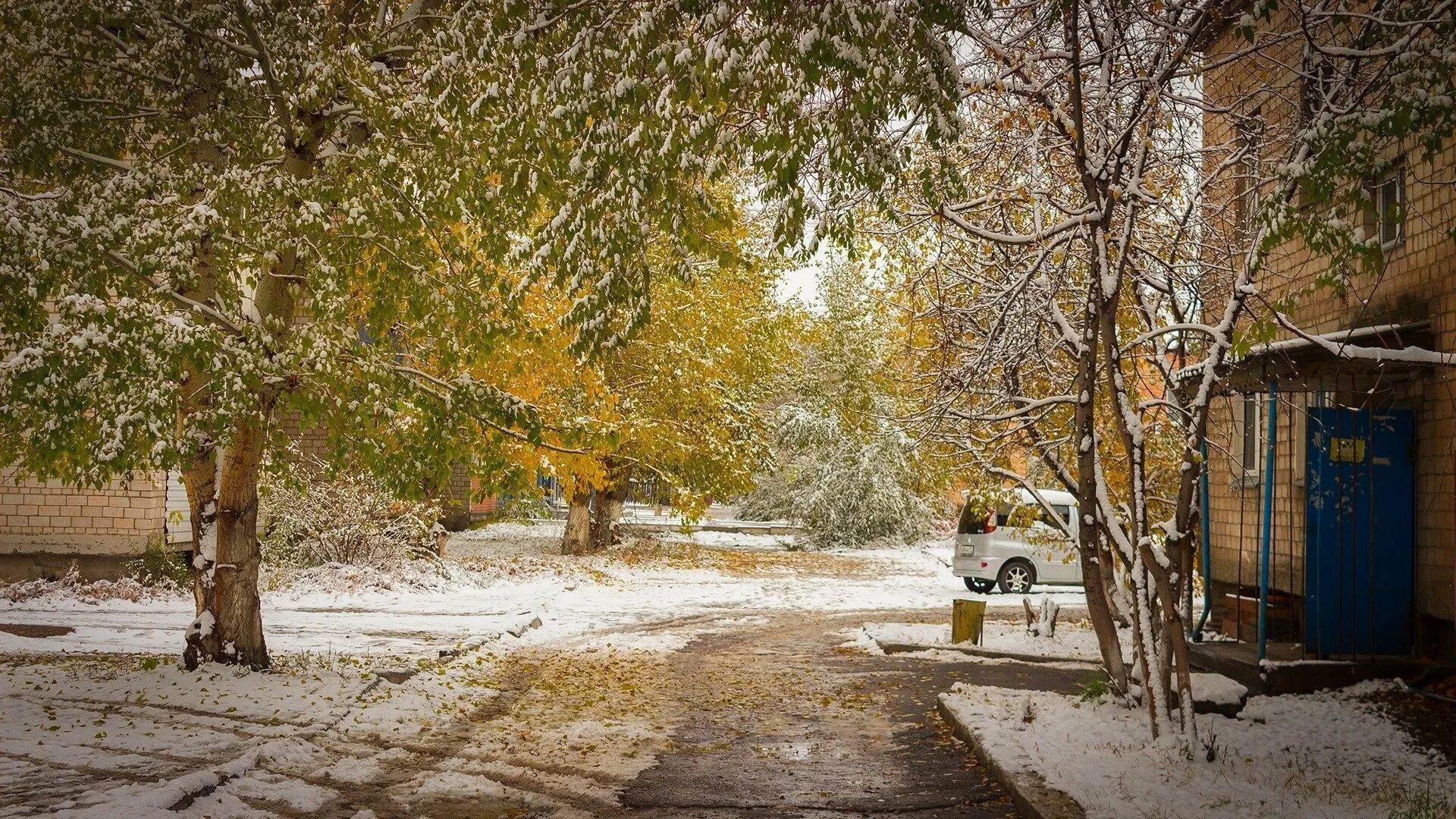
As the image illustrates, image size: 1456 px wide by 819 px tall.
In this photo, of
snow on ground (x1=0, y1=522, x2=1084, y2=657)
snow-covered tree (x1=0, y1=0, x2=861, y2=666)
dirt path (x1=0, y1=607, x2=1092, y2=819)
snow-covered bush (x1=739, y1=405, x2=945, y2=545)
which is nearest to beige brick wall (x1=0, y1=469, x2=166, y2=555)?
snow on ground (x1=0, y1=522, x2=1084, y2=657)

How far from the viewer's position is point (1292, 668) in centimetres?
940

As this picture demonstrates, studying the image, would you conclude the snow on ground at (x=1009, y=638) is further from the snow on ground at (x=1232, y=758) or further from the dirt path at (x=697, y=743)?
the snow on ground at (x=1232, y=758)

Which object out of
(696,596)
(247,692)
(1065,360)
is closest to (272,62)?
(247,692)

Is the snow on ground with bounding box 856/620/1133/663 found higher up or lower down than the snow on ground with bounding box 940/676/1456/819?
lower down

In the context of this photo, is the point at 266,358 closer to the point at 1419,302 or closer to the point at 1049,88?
the point at 1049,88

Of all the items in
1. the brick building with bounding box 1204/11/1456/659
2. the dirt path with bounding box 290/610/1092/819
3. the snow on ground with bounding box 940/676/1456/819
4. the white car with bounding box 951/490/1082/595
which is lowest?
the dirt path with bounding box 290/610/1092/819

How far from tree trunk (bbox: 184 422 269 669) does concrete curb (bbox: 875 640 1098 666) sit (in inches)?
296

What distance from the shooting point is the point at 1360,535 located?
10.4 m

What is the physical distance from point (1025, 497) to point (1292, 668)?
40.2 feet

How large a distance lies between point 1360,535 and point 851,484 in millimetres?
24727

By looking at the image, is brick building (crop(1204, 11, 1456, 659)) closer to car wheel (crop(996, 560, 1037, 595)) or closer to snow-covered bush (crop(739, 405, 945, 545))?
car wheel (crop(996, 560, 1037, 595))

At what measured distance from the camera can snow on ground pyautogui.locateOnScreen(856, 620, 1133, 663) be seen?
519 inches

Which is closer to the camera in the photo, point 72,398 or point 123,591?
point 72,398

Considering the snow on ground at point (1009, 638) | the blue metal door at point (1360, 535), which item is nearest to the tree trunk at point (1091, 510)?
the blue metal door at point (1360, 535)
